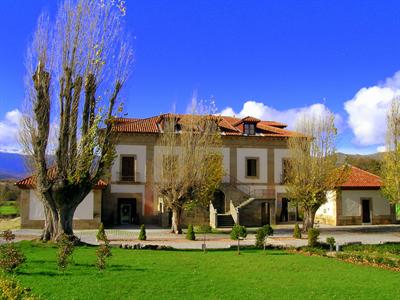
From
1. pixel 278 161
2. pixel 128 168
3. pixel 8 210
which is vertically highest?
pixel 278 161

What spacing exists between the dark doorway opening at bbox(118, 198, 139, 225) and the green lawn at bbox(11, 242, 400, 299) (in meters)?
16.5

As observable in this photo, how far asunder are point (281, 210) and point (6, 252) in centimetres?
2760

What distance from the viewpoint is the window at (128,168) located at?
33781mm

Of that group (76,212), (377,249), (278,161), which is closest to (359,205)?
(278,161)

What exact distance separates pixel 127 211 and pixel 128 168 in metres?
3.34

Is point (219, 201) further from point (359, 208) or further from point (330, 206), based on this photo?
point (359, 208)

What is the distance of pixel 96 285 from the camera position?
1079 centimetres

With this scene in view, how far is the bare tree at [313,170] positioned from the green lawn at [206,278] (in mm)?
11156

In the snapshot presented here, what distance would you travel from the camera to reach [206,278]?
1225 centimetres

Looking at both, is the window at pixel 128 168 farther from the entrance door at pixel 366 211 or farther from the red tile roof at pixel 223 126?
the entrance door at pixel 366 211

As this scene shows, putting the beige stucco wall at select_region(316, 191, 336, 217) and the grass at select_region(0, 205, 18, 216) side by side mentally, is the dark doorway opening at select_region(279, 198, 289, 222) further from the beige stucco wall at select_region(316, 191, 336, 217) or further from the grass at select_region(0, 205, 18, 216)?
the grass at select_region(0, 205, 18, 216)

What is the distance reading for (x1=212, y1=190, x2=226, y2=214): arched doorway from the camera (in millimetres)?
34938

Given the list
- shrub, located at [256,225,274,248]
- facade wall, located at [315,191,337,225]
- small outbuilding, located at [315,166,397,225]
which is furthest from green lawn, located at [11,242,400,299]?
small outbuilding, located at [315,166,397,225]

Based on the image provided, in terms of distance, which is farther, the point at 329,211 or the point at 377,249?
the point at 329,211
